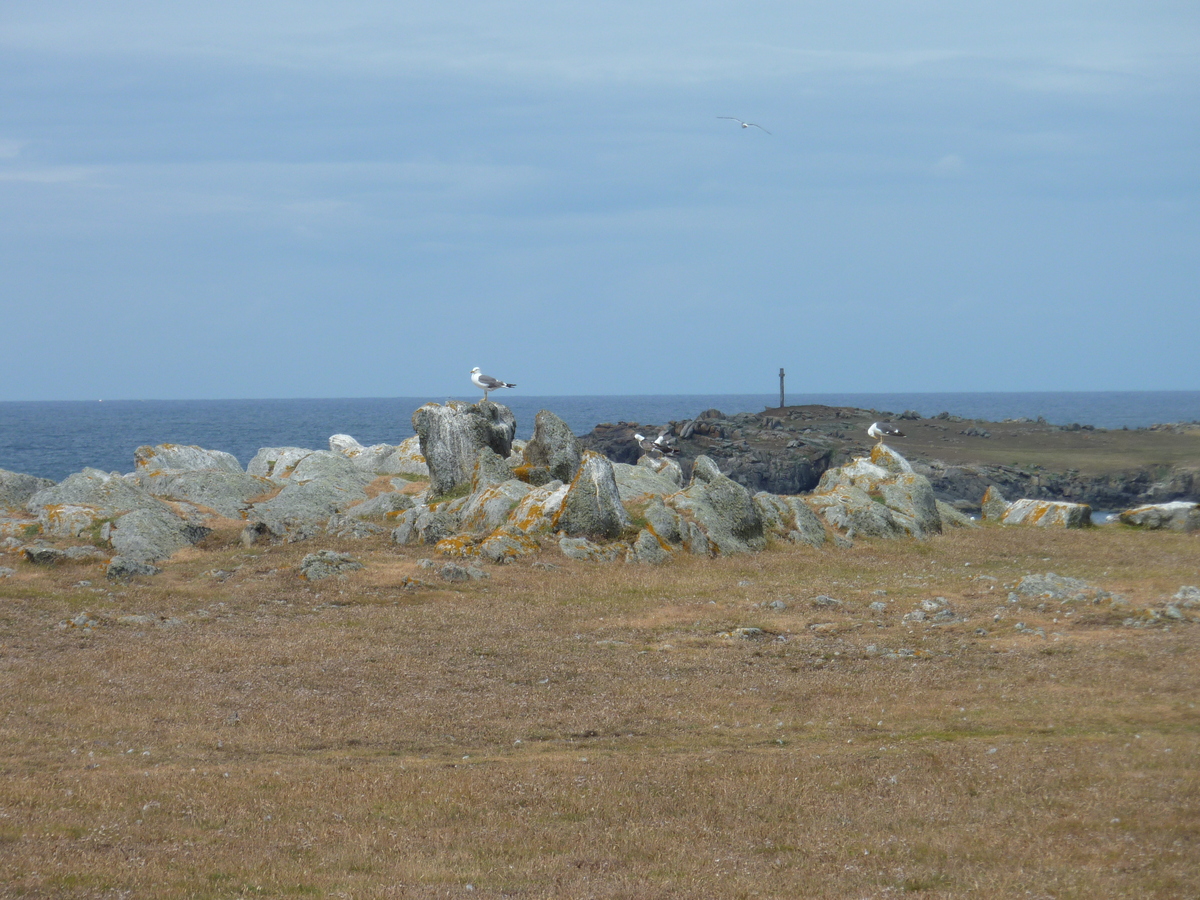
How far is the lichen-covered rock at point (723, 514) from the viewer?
40281 millimetres

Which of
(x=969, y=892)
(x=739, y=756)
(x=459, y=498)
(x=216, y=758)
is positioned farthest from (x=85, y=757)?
(x=459, y=498)

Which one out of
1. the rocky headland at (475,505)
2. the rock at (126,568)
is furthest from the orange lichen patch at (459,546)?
the rock at (126,568)

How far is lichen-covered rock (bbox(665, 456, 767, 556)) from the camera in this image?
1586 inches

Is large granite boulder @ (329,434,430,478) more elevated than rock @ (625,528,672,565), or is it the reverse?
large granite boulder @ (329,434,430,478)

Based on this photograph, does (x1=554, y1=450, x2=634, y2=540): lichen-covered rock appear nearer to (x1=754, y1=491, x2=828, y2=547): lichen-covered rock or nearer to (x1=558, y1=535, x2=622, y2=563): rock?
(x1=558, y1=535, x2=622, y2=563): rock

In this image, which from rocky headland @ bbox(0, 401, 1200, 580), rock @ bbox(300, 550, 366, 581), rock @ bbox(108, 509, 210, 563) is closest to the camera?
rock @ bbox(300, 550, 366, 581)

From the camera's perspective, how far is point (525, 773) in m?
15.9

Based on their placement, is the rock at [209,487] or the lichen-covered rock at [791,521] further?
the rock at [209,487]

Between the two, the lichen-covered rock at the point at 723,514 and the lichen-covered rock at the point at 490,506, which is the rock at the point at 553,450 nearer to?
the lichen-covered rock at the point at 490,506

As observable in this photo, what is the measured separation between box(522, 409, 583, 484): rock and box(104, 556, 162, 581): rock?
60.2ft

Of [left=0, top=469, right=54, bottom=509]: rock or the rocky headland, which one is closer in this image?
the rocky headland

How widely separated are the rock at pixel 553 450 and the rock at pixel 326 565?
13900mm

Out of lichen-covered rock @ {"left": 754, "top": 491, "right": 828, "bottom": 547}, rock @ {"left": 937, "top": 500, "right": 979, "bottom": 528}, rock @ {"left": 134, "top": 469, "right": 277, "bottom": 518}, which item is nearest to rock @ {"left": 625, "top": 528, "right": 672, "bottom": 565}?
lichen-covered rock @ {"left": 754, "top": 491, "right": 828, "bottom": 547}

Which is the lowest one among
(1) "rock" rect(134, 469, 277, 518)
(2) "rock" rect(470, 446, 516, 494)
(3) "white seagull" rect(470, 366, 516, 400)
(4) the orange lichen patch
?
(4) the orange lichen patch
